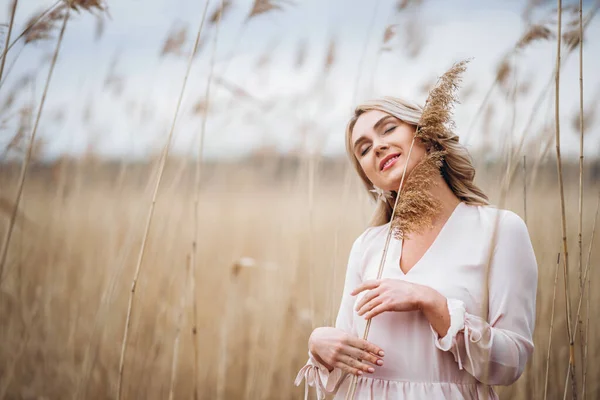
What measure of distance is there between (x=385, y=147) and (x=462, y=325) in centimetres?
38

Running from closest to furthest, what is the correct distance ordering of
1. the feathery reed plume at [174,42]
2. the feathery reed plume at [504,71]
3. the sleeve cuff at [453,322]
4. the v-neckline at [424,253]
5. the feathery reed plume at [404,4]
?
the sleeve cuff at [453,322] < the v-neckline at [424,253] < the feathery reed plume at [504,71] < the feathery reed plume at [404,4] < the feathery reed plume at [174,42]

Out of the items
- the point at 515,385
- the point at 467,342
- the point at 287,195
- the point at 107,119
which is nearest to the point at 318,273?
the point at 287,195

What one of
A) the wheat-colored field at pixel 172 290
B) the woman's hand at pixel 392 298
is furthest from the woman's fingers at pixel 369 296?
the wheat-colored field at pixel 172 290

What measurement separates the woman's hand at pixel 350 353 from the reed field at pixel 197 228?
26cm

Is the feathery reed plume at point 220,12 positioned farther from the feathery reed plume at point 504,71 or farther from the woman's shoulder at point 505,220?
the woman's shoulder at point 505,220

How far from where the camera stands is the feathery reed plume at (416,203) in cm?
70

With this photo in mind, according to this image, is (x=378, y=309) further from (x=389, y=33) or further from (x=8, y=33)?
(x=8, y=33)

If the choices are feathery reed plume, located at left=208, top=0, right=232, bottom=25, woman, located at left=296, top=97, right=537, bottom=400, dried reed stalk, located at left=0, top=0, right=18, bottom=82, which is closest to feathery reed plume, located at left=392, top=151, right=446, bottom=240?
woman, located at left=296, top=97, right=537, bottom=400

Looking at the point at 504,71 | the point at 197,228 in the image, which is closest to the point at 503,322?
the point at 504,71

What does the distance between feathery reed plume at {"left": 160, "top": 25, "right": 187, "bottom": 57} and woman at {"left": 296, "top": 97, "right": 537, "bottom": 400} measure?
27.7 inches

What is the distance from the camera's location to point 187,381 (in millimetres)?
1771

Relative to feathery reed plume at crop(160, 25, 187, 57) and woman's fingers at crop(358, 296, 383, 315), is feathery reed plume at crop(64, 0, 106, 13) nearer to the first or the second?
feathery reed plume at crop(160, 25, 187, 57)

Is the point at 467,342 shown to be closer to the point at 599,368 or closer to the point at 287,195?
the point at 599,368

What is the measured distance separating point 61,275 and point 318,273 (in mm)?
1215
